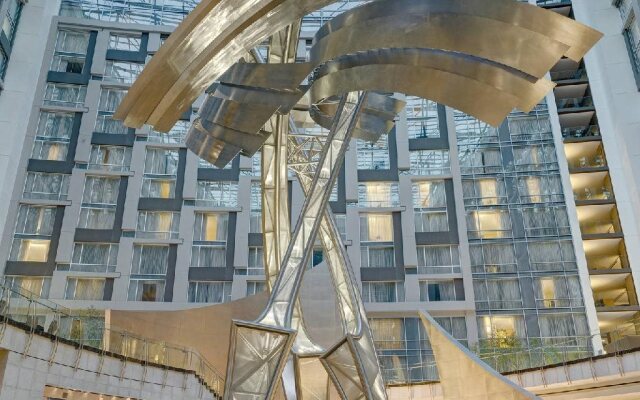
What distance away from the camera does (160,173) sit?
1774 inches

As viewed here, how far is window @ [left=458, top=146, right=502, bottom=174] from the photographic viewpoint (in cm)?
4397

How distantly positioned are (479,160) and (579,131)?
8055 millimetres

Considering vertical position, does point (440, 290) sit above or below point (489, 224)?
below

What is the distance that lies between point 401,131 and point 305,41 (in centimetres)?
1109

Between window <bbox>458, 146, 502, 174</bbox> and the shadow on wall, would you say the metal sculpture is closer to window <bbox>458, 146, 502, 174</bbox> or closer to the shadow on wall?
the shadow on wall

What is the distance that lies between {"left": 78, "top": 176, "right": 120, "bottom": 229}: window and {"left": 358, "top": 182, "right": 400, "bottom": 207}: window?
17227 mm

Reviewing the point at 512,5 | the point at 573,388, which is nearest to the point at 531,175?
the point at 573,388

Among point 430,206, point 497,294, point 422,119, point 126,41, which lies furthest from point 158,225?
point 497,294

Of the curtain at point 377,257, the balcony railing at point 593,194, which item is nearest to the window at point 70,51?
the curtain at point 377,257

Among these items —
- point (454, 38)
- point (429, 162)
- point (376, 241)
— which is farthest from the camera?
point (429, 162)

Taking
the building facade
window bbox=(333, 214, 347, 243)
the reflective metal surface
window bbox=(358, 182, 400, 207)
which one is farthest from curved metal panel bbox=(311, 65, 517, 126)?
window bbox=(358, 182, 400, 207)

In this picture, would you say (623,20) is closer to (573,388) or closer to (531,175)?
(531,175)

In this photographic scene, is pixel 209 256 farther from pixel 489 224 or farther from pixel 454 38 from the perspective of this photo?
pixel 454 38

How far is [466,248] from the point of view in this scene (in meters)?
41.6
